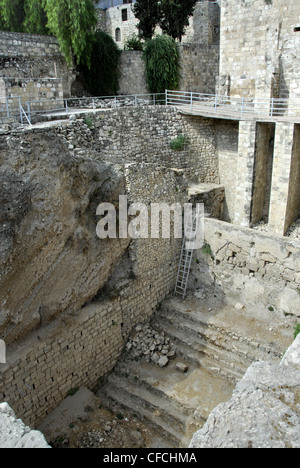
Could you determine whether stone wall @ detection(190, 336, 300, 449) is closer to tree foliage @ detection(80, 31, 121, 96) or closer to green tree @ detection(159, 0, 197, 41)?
tree foliage @ detection(80, 31, 121, 96)

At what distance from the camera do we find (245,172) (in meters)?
12.7

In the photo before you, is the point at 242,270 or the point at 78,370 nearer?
the point at 78,370

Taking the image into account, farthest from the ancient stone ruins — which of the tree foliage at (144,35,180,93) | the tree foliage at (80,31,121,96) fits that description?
the tree foliage at (144,35,180,93)

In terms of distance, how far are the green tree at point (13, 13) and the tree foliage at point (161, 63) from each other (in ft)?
17.1

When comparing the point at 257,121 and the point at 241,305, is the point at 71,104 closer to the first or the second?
the point at 257,121

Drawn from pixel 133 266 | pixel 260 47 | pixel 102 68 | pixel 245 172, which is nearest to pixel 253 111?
pixel 260 47

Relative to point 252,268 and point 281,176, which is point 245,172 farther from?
point 252,268

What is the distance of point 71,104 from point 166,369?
9191mm

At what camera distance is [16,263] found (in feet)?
24.8

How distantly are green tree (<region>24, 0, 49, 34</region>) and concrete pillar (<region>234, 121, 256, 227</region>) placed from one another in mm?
8596

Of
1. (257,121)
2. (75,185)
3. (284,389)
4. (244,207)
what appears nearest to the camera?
(284,389)

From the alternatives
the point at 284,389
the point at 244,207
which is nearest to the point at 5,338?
the point at 284,389

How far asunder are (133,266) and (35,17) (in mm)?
10991

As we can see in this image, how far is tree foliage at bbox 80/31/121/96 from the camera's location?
48.3 ft
